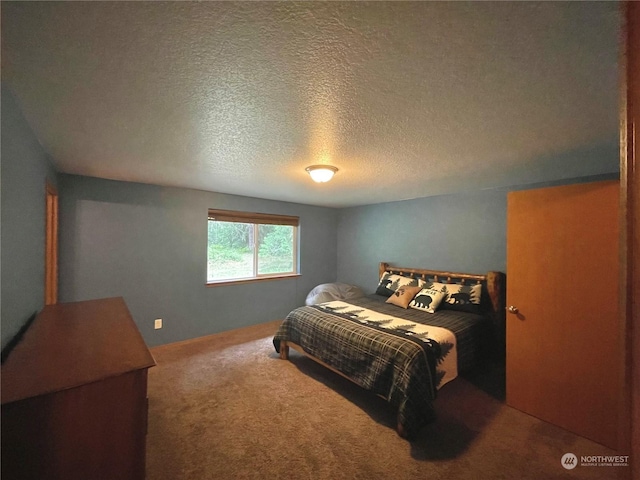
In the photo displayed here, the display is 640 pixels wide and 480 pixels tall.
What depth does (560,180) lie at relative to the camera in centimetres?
276

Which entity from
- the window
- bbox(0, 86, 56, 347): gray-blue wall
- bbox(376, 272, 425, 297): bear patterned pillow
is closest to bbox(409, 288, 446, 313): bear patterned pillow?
bbox(376, 272, 425, 297): bear patterned pillow

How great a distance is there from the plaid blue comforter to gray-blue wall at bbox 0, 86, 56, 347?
2091mm

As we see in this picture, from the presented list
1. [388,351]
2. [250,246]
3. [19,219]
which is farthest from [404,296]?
[19,219]

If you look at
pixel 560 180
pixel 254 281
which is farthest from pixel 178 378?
pixel 560 180

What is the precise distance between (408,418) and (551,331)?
4.37ft

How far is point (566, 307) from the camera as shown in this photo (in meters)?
1.90

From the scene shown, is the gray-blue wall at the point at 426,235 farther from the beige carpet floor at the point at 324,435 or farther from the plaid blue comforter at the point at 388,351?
the beige carpet floor at the point at 324,435

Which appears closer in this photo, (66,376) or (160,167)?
(66,376)

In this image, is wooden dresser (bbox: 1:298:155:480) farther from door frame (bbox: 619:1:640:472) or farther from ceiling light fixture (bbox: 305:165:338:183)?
ceiling light fixture (bbox: 305:165:338:183)

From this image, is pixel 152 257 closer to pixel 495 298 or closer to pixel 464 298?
pixel 464 298

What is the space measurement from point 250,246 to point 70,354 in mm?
3081

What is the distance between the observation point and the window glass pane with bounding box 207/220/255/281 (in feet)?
12.3

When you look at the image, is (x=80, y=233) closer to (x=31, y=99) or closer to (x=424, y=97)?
(x=31, y=99)

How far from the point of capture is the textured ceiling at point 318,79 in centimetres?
79
